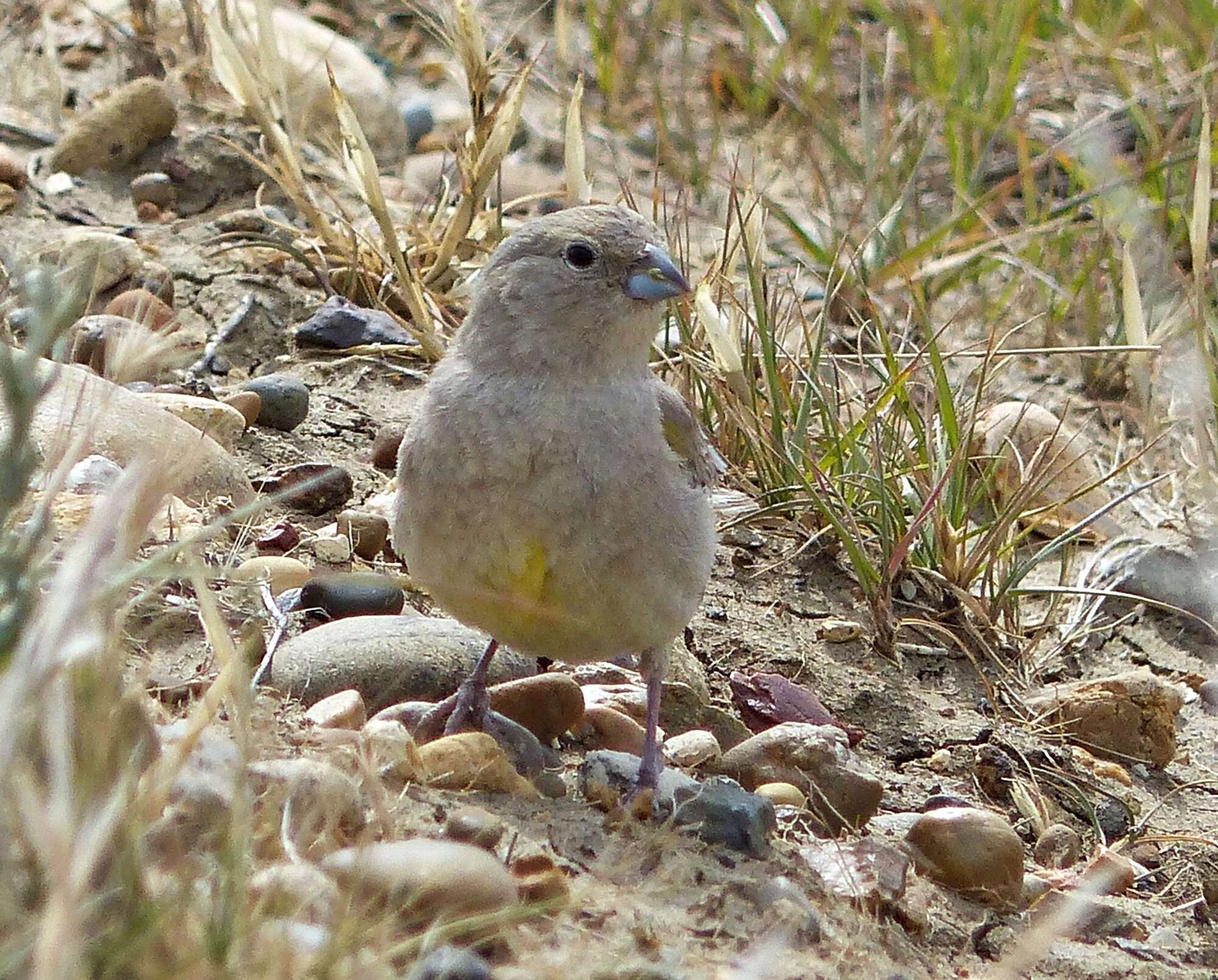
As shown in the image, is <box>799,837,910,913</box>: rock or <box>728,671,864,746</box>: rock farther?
<box>728,671,864,746</box>: rock

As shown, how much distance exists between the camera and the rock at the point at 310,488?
4125mm

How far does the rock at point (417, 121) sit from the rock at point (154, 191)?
1.70 m

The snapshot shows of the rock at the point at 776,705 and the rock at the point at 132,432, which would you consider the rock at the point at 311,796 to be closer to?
the rock at the point at 132,432

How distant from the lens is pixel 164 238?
5219mm

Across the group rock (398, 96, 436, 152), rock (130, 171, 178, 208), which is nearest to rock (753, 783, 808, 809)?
rock (130, 171, 178, 208)

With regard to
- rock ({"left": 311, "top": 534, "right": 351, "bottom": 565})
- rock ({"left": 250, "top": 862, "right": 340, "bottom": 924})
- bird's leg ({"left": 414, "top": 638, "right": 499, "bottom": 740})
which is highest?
rock ({"left": 250, "top": 862, "right": 340, "bottom": 924})

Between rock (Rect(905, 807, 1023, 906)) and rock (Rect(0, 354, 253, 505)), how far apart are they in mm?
1641

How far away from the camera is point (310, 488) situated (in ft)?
13.4

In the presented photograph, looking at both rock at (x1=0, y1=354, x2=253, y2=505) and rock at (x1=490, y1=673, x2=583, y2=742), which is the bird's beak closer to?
rock at (x1=490, y1=673, x2=583, y2=742)

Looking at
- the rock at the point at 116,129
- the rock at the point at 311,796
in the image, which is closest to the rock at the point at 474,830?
the rock at the point at 311,796

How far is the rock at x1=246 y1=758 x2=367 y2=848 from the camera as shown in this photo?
2.20m

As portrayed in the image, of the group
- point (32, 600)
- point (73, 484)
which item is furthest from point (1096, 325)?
point (32, 600)

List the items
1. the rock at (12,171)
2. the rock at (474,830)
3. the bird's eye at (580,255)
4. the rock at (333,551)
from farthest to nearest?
1. the rock at (12,171)
2. the rock at (333,551)
3. the bird's eye at (580,255)
4. the rock at (474,830)

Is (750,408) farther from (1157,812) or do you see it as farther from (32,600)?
(32,600)
